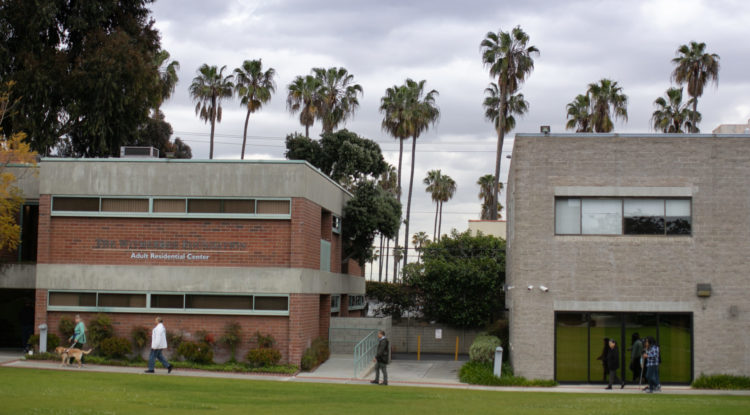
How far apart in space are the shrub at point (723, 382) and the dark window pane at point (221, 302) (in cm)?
1477

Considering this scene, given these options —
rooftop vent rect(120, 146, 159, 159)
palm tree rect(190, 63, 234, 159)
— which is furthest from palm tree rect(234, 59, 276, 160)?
rooftop vent rect(120, 146, 159, 159)

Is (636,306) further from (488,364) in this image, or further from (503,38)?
(503,38)

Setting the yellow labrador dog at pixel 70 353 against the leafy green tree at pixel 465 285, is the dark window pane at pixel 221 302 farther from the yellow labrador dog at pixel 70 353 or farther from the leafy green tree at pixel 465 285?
the leafy green tree at pixel 465 285

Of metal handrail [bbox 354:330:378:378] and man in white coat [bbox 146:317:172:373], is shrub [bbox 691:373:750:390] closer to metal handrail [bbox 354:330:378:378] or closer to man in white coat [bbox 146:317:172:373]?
metal handrail [bbox 354:330:378:378]

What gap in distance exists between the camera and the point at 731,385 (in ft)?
80.8

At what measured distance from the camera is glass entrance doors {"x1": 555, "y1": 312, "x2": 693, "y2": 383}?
25.4 meters

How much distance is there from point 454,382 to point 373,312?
59.9ft

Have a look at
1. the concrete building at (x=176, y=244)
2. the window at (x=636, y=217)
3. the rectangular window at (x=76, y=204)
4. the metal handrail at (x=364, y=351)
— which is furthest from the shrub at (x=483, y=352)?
the rectangular window at (x=76, y=204)

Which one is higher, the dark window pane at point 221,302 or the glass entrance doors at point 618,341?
the dark window pane at point 221,302

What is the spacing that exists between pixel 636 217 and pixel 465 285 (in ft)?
47.5

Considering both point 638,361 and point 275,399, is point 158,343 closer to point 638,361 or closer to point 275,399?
point 275,399

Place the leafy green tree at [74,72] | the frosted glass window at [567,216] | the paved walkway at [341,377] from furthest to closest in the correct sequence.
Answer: the leafy green tree at [74,72], the frosted glass window at [567,216], the paved walkway at [341,377]

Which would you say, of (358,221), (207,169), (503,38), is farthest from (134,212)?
(503,38)

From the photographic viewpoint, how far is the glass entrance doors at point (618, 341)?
2539 centimetres
